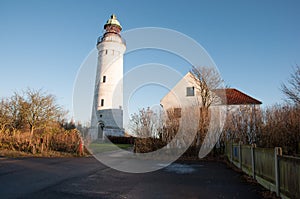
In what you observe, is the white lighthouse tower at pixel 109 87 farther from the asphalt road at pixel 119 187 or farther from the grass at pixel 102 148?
the asphalt road at pixel 119 187

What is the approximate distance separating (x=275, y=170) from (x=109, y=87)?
27.2 meters

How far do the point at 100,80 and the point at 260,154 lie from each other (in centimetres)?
2673

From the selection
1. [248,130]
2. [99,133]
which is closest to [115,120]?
[99,133]

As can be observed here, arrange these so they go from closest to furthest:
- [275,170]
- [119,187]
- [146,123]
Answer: [275,170], [119,187], [146,123]

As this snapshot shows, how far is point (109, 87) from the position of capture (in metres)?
31.5

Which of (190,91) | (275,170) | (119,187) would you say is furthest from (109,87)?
→ (275,170)

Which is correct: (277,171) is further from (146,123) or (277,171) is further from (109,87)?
(109,87)

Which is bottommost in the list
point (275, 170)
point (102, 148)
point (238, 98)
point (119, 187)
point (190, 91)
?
point (102, 148)

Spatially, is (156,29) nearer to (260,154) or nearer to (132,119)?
(132,119)

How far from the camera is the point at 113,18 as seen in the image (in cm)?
3481

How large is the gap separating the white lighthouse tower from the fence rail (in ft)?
76.8

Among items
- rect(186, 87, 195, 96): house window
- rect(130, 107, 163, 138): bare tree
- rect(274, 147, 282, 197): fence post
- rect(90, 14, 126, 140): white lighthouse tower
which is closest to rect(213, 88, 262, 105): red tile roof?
rect(186, 87, 195, 96): house window

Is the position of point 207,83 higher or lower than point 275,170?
higher

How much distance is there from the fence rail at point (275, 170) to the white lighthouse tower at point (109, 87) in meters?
23.4
